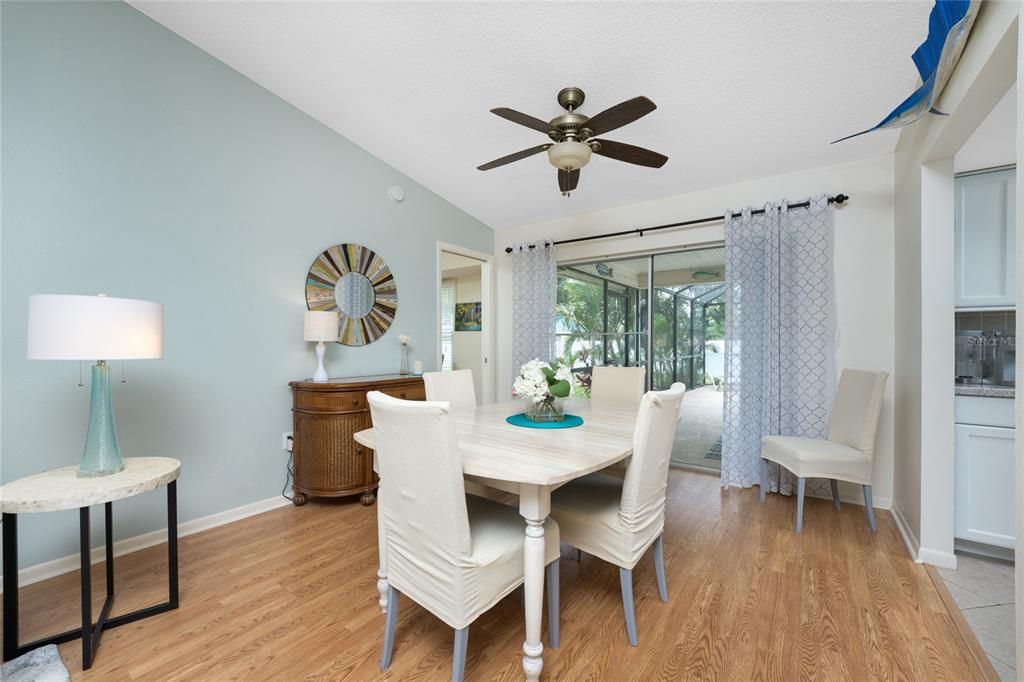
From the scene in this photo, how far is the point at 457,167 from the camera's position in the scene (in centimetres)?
355

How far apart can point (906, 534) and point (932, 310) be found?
1268 millimetres

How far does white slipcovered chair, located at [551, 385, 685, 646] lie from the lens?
150 cm

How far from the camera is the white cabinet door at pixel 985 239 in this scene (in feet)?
7.40

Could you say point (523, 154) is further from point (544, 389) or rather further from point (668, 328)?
point (668, 328)

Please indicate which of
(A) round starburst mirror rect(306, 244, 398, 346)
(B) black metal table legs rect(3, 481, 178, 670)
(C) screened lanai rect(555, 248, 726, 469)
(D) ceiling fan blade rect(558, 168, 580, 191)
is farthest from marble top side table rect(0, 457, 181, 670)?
(C) screened lanai rect(555, 248, 726, 469)

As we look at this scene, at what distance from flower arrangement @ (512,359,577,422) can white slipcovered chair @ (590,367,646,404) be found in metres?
0.86

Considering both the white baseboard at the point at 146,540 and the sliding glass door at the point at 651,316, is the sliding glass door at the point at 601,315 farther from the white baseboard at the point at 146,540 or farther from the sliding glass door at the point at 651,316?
the white baseboard at the point at 146,540

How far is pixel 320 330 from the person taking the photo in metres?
2.88

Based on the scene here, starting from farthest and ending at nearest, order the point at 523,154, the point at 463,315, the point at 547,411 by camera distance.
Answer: the point at 463,315 < the point at 523,154 < the point at 547,411

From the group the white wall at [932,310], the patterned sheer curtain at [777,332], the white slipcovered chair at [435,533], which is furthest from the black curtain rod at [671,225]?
the white slipcovered chair at [435,533]

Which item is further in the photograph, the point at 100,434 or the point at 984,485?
the point at 984,485

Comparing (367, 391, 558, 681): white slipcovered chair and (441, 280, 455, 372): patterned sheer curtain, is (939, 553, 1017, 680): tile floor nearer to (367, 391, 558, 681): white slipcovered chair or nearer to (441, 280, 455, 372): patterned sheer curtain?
(367, 391, 558, 681): white slipcovered chair

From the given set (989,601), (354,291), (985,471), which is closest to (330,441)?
(354,291)

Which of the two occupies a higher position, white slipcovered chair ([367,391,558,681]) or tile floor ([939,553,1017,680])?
white slipcovered chair ([367,391,558,681])
